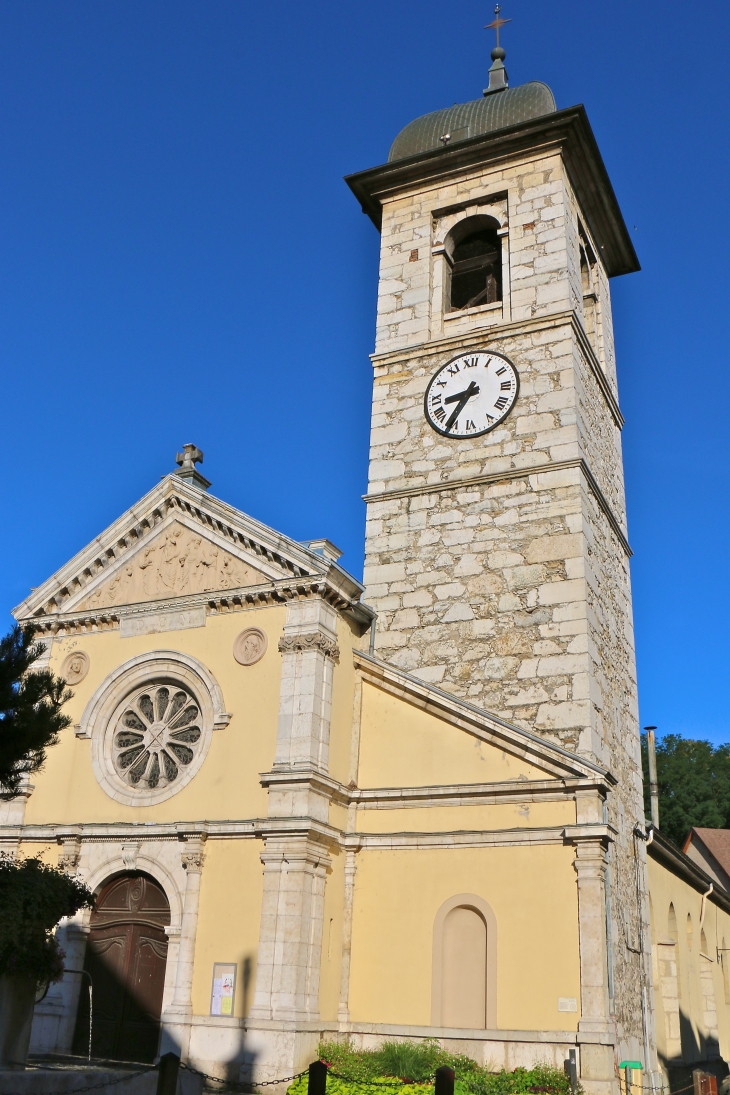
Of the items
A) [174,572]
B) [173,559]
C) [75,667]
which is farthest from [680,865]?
[75,667]

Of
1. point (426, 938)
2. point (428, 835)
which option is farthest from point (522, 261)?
point (426, 938)

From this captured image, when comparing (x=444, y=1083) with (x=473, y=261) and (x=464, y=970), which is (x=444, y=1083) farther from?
(x=473, y=261)

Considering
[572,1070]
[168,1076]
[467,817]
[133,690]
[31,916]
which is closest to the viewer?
[168,1076]

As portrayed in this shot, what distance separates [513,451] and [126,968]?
11.1 metres

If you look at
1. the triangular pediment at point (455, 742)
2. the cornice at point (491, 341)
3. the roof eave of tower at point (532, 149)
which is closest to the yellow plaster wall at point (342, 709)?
the triangular pediment at point (455, 742)

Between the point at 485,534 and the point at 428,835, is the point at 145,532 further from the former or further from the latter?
the point at 428,835

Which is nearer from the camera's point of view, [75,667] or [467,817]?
[467,817]

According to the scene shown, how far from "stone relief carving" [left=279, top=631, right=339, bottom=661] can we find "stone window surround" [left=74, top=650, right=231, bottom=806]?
1402mm

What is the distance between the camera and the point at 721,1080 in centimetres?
2247

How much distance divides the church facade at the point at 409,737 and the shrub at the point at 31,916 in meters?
3.35

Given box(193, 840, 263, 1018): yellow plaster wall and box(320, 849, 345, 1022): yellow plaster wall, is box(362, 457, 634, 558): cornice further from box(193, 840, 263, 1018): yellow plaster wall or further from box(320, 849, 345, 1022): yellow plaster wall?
box(193, 840, 263, 1018): yellow plaster wall

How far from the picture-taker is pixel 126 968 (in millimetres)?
15141

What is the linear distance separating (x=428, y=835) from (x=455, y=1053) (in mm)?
2931

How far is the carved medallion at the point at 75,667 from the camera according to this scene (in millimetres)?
17728
